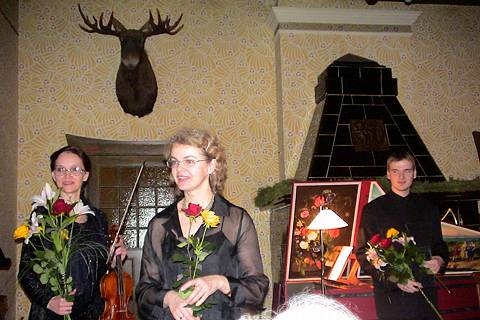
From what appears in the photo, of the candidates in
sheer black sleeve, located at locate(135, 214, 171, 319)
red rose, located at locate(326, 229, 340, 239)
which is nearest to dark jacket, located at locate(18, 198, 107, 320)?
sheer black sleeve, located at locate(135, 214, 171, 319)

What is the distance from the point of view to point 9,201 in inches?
189

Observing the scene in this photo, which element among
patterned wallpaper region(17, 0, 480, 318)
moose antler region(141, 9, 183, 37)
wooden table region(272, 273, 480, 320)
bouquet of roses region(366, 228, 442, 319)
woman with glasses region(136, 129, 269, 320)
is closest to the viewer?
woman with glasses region(136, 129, 269, 320)

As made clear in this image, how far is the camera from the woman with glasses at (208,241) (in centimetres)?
179

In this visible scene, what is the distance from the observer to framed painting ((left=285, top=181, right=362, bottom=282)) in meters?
4.16

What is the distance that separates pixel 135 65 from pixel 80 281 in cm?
317

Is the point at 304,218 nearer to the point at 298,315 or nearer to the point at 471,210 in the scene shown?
the point at 471,210

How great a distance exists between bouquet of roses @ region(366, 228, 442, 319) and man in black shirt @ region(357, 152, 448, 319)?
0.12 metres

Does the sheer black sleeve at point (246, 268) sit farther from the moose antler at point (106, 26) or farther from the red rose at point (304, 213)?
the moose antler at point (106, 26)

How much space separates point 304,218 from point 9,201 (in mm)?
2903

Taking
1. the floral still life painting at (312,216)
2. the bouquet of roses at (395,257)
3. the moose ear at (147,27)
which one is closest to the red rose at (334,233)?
the floral still life painting at (312,216)

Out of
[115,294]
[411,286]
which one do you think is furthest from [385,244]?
[115,294]

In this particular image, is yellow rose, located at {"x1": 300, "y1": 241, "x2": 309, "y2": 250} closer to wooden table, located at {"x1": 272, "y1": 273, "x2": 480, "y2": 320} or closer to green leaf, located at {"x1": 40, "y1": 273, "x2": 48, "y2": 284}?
wooden table, located at {"x1": 272, "y1": 273, "x2": 480, "y2": 320}

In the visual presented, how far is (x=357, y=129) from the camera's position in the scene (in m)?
4.95

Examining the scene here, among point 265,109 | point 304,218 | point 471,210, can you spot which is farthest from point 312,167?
point 471,210
